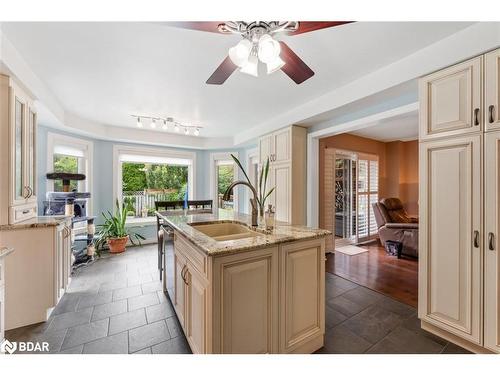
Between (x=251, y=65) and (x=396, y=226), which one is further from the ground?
(x=251, y=65)

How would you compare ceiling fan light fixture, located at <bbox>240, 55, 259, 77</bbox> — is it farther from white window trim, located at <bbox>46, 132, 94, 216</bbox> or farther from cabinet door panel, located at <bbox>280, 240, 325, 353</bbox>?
white window trim, located at <bbox>46, 132, 94, 216</bbox>

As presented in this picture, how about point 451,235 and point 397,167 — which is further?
point 397,167

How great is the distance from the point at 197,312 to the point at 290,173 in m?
2.38

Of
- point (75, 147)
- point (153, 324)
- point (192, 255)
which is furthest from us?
point (75, 147)

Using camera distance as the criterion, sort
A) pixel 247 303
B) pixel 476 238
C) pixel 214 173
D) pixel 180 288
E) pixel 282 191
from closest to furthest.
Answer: pixel 247 303, pixel 476 238, pixel 180 288, pixel 282 191, pixel 214 173

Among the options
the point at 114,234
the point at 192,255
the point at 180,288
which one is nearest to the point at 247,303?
the point at 192,255

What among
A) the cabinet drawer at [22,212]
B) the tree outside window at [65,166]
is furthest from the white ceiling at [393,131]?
the tree outside window at [65,166]

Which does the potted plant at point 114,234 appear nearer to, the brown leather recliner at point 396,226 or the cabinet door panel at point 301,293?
the cabinet door panel at point 301,293

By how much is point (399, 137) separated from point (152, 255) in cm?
567

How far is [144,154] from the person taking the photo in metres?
4.72

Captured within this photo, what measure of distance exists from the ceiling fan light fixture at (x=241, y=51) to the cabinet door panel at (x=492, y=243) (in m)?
1.71

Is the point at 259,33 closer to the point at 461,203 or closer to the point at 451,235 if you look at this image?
the point at 461,203

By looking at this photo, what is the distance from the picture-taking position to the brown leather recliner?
366 cm

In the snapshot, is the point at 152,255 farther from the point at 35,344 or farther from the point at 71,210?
the point at 35,344
